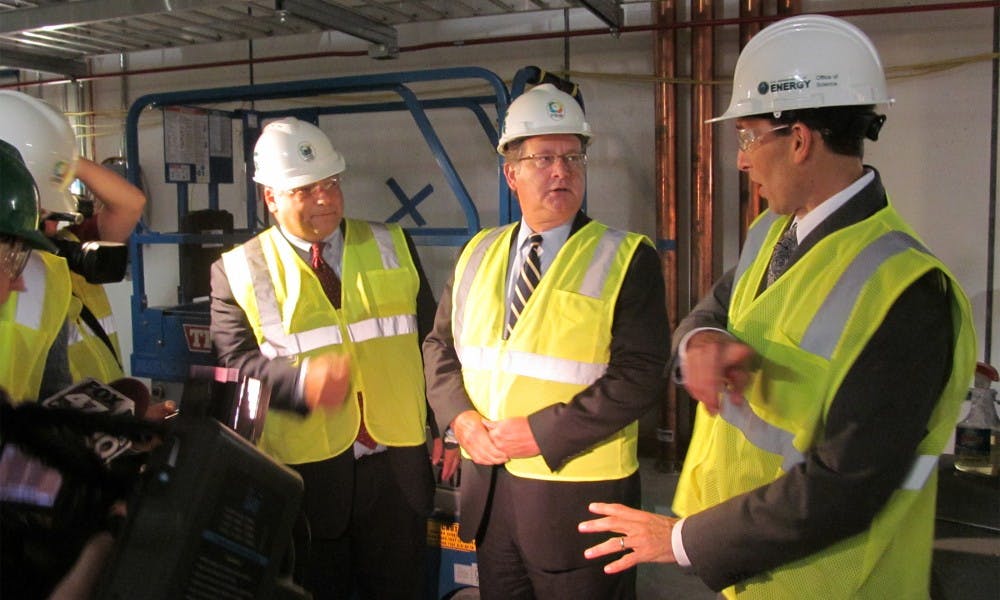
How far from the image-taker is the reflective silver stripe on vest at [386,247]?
2.64 metres

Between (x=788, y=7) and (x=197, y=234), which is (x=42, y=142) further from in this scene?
(x=788, y=7)

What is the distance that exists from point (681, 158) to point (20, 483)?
475 centimetres

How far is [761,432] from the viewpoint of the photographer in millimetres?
1447

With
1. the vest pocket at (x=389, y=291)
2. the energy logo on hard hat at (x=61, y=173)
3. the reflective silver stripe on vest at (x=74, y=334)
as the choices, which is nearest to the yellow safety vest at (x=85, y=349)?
the reflective silver stripe on vest at (x=74, y=334)

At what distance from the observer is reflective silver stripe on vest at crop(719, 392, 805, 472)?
1.39m

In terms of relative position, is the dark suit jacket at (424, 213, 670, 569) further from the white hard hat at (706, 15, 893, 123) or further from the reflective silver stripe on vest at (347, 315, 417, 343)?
the white hard hat at (706, 15, 893, 123)

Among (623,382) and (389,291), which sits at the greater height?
(389,291)

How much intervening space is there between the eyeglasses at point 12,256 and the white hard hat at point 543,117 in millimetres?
1466

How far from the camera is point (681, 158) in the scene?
5.15 metres

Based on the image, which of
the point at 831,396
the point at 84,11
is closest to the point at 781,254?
the point at 831,396

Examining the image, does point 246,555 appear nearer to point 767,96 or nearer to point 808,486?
point 808,486

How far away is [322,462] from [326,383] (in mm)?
553

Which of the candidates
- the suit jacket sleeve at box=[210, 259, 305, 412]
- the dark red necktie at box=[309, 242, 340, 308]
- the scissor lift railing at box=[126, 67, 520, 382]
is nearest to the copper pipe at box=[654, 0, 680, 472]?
the scissor lift railing at box=[126, 67, 520, 382]

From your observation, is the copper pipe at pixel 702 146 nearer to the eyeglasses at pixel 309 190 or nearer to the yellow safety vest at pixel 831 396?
the eyeglasses at pixel 309 190
